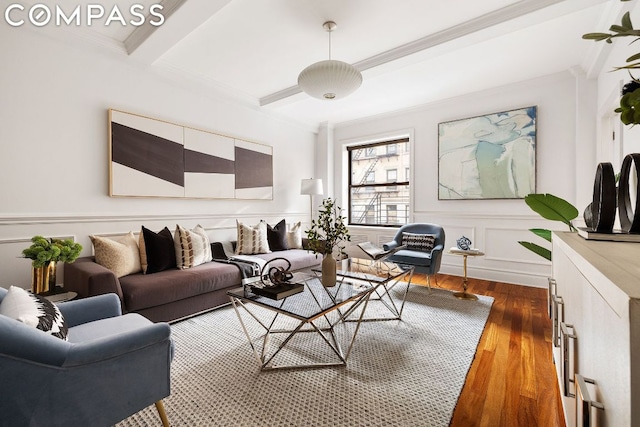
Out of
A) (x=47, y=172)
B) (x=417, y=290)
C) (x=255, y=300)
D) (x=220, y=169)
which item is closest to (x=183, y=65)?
(x=220, y=169)

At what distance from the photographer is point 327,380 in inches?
73.2

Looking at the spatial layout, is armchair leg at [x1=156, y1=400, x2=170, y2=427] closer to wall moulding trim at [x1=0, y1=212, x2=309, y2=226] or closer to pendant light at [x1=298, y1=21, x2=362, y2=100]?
wall moulding trim at [x1=0, y1=212, x2=309, y2=226]

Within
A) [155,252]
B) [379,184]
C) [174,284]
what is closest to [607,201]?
[174,284]

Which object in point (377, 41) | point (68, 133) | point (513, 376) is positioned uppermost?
point (377, 41)

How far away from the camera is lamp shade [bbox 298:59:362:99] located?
2.39 m

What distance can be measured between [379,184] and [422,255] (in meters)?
2.15

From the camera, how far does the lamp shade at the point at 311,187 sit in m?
4.99

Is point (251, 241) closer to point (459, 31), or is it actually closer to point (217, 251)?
point (217, 251)

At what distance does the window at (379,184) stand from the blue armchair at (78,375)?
443cm

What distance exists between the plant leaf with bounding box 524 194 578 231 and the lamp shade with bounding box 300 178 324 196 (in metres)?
3.10

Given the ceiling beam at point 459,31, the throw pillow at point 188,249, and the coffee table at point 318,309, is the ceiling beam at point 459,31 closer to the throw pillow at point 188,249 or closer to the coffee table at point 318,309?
the coffee table at point 318,309

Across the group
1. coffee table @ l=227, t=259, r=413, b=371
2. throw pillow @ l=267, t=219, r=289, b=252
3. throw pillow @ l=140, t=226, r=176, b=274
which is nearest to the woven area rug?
coffee table @ l=227, t=259, r=413, b=371

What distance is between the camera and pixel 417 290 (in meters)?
3.72

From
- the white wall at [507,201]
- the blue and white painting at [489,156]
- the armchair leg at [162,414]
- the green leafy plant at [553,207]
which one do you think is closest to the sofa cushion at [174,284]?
the armchair leg at [162,414]
